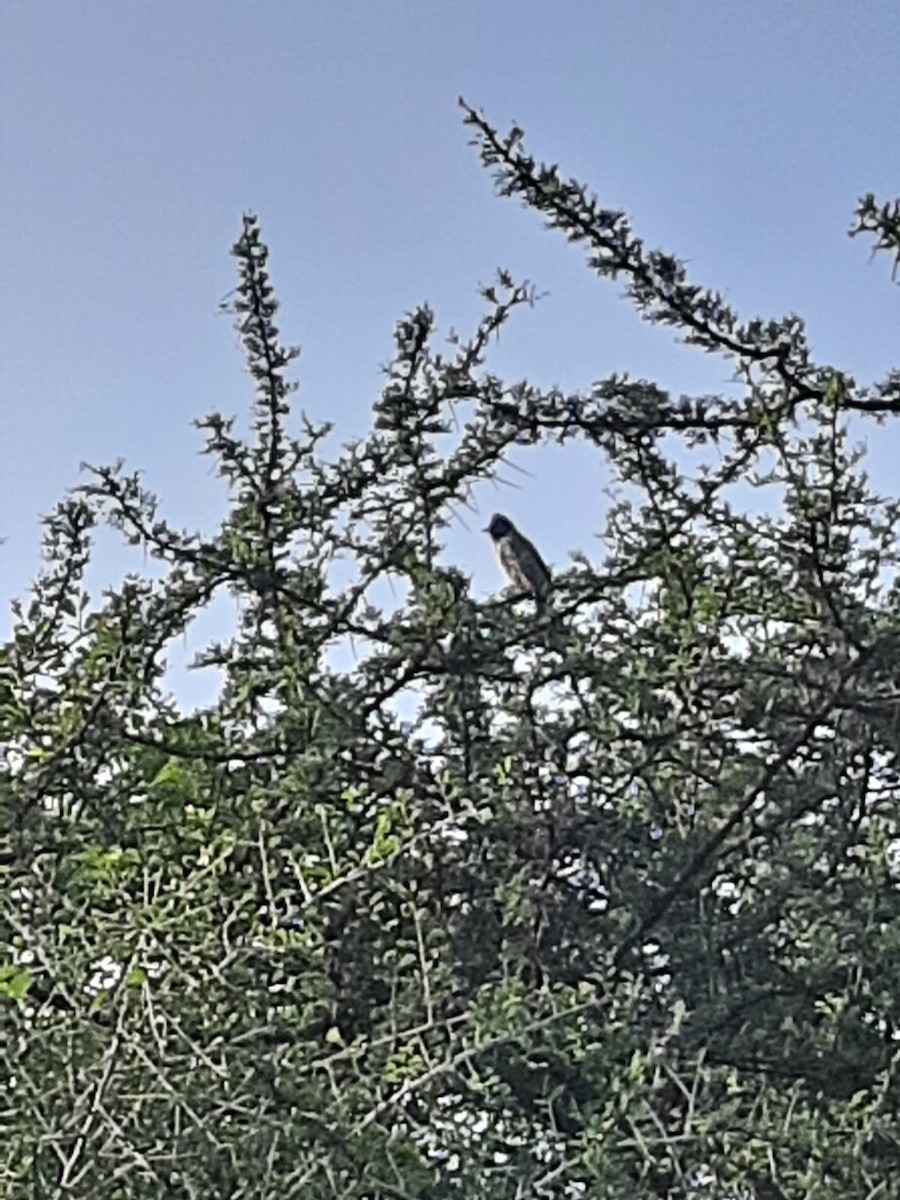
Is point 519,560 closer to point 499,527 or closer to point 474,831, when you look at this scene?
point 499,527

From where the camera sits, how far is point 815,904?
4.50 feet

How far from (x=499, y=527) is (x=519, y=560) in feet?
0.13

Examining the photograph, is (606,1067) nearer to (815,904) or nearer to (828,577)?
(815,904)

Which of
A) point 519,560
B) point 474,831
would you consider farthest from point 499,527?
point 474,831

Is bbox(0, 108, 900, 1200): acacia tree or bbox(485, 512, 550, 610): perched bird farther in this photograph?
bbox(485, 512, 550, 610): perched bird

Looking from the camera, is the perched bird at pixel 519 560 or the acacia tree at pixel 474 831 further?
the perched bird at pixel 519 560

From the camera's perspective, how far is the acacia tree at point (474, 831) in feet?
3.90

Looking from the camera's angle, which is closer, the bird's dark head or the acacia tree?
the acacia tree

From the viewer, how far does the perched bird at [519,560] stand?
1.60 meters

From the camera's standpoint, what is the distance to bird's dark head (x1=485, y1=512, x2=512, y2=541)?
169 centimetres

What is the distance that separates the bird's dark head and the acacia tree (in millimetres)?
127

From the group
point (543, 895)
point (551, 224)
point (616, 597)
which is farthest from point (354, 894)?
point (551, 224)

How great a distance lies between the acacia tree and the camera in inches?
46.8

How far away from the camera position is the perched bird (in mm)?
1600
